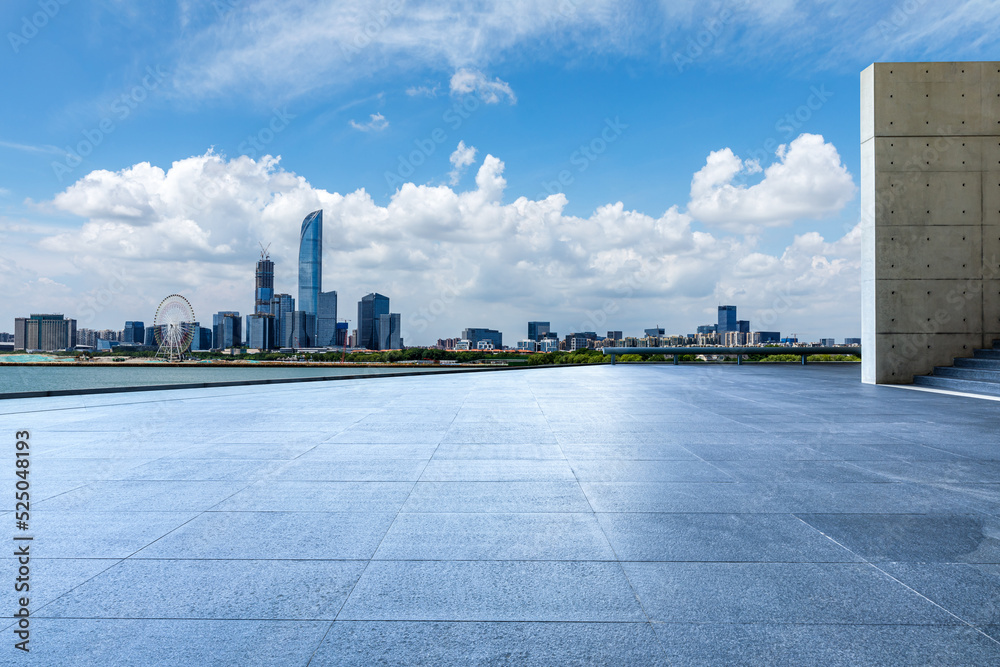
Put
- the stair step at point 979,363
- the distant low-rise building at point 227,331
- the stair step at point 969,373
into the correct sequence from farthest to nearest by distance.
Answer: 1. the distant low-rise building at point 227,331
2. the stair step at point 979,363
3. the stair step at point 969,373

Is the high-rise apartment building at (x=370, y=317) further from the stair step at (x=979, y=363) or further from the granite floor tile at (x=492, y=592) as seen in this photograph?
the granite floor tile at (x=492, y=592)

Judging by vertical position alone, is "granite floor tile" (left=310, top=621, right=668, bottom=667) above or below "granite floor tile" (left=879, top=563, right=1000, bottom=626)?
below

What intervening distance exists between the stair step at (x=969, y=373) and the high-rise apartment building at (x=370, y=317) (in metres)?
93.7

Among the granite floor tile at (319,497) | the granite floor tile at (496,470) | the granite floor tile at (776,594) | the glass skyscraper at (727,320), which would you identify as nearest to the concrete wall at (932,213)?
the granite floor tile at (496,470)

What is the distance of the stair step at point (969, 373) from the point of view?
47.8ft

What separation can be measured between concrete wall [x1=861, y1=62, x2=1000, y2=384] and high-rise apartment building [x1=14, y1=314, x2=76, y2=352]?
89723 mm

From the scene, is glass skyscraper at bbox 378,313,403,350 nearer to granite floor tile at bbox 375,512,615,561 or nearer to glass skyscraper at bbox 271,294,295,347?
glass skyscraper at bbox 271,294,295,347

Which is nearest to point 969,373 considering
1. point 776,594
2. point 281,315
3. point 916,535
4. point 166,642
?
point 916,535

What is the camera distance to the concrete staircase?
1422cm

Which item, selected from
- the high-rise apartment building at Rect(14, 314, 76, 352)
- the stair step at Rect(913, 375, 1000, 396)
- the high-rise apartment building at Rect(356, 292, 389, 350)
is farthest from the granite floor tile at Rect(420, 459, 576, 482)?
the high-rise apartment building at Rect(356, 292, 389, 350)

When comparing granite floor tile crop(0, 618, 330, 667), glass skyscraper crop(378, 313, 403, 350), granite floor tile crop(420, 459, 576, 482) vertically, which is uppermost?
glass skyscraper crop(378, 313, 403, 350)

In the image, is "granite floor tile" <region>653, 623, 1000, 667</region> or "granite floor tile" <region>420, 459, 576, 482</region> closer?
"granite floor tile" <region>653, 623, 1000, 667</region>

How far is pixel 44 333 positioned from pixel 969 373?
97962 millimetres

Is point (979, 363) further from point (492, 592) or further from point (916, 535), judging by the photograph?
point (492, 592)
